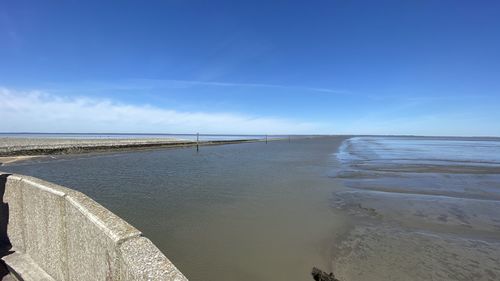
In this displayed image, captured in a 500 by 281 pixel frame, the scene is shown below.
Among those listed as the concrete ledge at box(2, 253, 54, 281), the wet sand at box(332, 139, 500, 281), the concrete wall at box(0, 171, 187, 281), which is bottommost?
the wet sand at box(332, 139, 500, 281)

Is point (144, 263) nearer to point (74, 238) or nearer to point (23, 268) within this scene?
point (74, 238)

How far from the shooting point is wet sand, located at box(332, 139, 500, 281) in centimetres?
522

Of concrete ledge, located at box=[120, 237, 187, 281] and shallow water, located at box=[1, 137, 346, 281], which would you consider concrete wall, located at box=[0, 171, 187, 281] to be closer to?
concrete ledge, located at box=[120, 237, 187, 281]

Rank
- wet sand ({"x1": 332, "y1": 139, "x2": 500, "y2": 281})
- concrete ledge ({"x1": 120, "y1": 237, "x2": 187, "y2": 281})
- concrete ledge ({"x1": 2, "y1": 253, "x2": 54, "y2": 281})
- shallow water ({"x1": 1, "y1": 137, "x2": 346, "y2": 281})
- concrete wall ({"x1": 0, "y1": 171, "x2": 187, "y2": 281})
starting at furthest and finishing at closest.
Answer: shallow water ({"x1": 1, "y1": 137, "x2": 346, "y2": 281}) < wet sand ({"x1": 332, "y1": 139, "x2": 500, "y2": 281}) < concrete ledge ({"x1": 2, "y1": 253, "x2": 54, "y2": 281}) < concrete wall ({"x1": 0, "y1": 171, "x2": 187, "y2": 281}) < concrete ledge ({"x1": 120, "y1": 237, "x2": 187, "y2": 281})

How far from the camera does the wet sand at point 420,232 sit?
17.1 ft

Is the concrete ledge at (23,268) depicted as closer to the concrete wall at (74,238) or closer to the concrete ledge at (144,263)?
the concrete wall at (74,238)

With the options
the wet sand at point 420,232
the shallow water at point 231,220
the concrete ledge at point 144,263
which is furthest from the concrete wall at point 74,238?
the wet sand at point 420,232

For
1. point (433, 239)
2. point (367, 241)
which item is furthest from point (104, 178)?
point (433, 239)

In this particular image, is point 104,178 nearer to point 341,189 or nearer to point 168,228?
point 168,228

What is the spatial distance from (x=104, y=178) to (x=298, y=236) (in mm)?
12477

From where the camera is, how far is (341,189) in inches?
507

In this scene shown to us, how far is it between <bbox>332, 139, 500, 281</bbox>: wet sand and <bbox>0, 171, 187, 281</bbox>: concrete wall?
3.94 meters

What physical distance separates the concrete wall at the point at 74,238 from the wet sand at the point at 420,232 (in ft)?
12.9

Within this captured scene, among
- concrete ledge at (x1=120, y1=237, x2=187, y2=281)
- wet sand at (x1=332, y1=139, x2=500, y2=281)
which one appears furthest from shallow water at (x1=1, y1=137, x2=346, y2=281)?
concrete ledge at (x1=120, y1=237, x2=187, y2=281)
